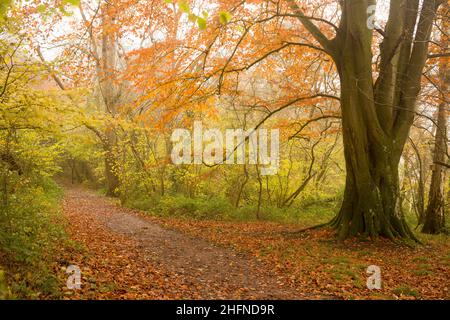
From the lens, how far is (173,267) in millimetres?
6527

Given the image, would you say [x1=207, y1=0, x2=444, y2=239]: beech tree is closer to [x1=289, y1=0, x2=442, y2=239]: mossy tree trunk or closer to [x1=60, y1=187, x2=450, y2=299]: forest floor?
[x1=289, y1=0, x2=442, y2=239]: mossy tree trunk

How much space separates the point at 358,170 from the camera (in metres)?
8.62

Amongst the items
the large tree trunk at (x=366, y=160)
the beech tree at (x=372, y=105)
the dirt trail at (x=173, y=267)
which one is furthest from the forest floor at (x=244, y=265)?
the beech tree at (x=372, y=105)

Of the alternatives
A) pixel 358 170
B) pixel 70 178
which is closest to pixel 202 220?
pixel 358 170

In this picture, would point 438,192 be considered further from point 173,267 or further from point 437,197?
point 173,267

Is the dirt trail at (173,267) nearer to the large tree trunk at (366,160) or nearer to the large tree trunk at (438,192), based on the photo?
the large tree trunk at (366,160)

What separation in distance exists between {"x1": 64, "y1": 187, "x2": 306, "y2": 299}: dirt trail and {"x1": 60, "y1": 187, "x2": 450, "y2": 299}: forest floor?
2 centimetres

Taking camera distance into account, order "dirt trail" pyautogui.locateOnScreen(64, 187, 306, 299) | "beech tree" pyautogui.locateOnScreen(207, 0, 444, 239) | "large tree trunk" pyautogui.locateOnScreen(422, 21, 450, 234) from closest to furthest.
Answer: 1. "dirt trail" pyautogui.locateOnScreen(64, 187, 306, 299)
2. "beech tree" pyautogui.locateOnScreen(207, 0, 444, 239)
3. "large tree trunk" pyautogui.locateOnScreen(422, 21, 450, 234)

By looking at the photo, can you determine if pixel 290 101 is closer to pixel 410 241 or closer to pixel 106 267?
pixel 410 241

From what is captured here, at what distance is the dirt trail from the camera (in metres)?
5.21

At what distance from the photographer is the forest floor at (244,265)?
5.25 m

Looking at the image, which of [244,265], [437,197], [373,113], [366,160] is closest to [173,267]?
[244,265]

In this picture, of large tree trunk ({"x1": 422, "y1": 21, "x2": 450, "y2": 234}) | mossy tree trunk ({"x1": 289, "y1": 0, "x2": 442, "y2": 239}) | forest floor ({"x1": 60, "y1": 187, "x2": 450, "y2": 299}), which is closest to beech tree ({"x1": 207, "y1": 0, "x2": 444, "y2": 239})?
mossy tree trunk ({"x1": 289, "y1": 0, "x2": 442, "y2": 239})

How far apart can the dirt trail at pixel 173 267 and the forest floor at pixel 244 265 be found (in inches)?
0.6
